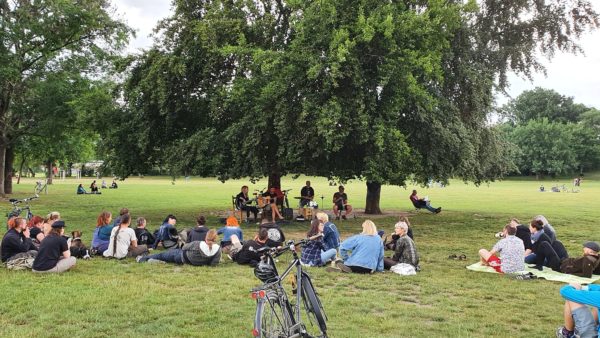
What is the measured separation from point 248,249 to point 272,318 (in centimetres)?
568

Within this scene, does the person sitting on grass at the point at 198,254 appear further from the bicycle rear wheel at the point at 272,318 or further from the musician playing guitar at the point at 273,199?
the musician playing guitar at the point at 273,199

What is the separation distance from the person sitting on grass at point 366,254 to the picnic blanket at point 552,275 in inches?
91.8

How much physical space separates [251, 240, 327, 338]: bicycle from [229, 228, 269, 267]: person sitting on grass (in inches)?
180

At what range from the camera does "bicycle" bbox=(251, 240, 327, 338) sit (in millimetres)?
4801

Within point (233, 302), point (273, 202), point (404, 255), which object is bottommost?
point (233, 302)

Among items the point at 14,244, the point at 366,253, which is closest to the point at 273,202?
the point at 366,253

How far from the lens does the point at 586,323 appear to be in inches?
224

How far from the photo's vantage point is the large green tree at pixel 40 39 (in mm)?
26984

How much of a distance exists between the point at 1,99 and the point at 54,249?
24794mm

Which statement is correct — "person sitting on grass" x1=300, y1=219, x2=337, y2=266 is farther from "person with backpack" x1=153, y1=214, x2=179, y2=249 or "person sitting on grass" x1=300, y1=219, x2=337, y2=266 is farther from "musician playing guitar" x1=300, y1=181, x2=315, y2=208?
"musician playing guitar" x1=300, y1=181, x2=315, y2=208

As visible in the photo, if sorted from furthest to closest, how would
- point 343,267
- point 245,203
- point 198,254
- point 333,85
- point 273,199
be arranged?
point 273,199 < point 245,203 < point 333,85 < point 198,254 < point 343,267

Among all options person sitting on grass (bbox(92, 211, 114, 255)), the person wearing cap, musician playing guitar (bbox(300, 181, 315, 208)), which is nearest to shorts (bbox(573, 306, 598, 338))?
the person wearing cap

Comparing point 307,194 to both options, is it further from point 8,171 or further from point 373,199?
point 8,171

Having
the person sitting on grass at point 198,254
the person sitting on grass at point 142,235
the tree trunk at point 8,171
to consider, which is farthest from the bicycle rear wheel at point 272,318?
the tree trunk at point 8,171
